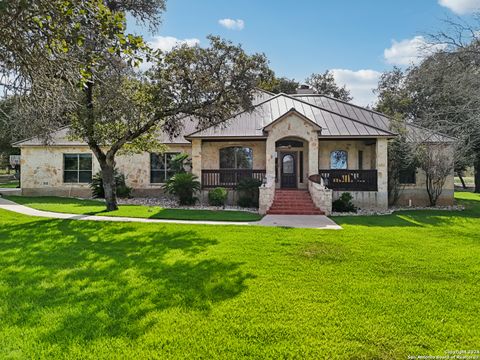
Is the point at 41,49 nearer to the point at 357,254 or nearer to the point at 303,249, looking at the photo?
the point at 303,249

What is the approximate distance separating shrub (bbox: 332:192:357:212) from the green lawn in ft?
21.4

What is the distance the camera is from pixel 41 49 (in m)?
5.27

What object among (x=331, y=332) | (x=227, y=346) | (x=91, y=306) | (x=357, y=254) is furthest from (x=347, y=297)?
(x=91, y=306)

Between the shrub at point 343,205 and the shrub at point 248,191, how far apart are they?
3.98 metres

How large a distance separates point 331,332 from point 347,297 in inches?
45.9

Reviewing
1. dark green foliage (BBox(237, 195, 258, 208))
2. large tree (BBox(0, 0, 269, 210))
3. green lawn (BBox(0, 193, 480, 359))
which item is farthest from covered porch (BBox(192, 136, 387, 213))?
green lawn (BBox(0, 193, 480, 359))

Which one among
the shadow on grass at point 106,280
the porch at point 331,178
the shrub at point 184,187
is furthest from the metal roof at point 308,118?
the shadow on grass at point 106,280

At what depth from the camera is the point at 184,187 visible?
53.3 ft

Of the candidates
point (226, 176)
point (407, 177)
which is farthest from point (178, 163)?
point (407, 177)

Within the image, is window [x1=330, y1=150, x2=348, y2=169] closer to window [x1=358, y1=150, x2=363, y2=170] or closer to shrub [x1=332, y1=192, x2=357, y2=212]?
window [x1=358, y1=150, x2=363, y2=170]

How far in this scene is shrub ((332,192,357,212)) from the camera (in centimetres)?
1541

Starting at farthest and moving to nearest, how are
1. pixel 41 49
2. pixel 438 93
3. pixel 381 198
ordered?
pixel 381 198 → pixel 438 93 → pixel 41 49

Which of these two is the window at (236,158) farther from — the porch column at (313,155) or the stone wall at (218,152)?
the porch column at (313,155)

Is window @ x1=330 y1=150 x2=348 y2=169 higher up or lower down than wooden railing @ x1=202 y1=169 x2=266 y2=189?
higher up
